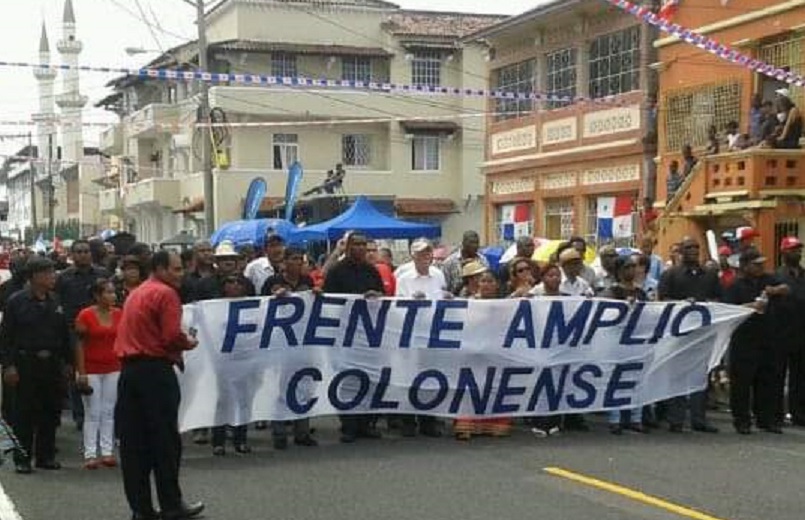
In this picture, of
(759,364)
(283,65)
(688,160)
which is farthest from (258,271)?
(283,65)

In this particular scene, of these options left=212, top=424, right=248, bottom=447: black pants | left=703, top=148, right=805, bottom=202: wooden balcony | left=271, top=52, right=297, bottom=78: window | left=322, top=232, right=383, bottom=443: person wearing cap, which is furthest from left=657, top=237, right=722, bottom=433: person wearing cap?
left=271, top=52, right=297, bottom=78: window

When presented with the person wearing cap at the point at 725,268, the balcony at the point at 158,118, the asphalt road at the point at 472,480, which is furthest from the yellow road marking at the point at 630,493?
the balcony at the point at 158,118

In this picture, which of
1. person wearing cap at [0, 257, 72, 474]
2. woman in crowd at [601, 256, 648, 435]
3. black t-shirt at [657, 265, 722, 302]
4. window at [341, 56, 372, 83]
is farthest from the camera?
window at [341, 56, 372, 83]

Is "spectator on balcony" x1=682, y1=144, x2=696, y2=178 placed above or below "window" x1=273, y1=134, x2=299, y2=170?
below

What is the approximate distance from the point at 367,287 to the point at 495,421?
1.71 meters

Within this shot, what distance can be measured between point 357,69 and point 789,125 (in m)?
28.4

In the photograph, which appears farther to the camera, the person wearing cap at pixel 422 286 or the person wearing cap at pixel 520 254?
A: the person wearing cap at pixel 520 254

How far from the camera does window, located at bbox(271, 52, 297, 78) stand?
4475 centimetres

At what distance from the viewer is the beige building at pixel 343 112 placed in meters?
44.1

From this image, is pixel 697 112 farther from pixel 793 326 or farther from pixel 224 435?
pixel 224 435

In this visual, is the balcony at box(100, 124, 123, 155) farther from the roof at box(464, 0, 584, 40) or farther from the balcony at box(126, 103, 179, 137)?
the roof at box(464, 0, 584, 40)

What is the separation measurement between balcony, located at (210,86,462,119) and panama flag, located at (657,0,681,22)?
71.4 feet

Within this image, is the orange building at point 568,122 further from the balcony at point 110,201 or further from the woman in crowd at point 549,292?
the balcony at point 110,201

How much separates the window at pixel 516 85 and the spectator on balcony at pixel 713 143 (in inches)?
382
